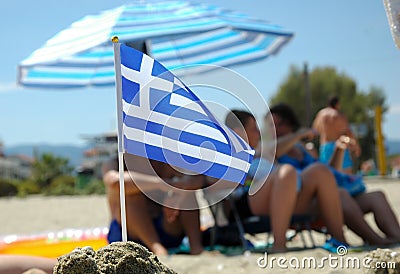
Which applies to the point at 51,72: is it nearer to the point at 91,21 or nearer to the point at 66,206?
the point at 91,21

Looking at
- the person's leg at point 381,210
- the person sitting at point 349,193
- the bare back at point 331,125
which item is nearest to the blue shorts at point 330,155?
the bare back at point 331,125

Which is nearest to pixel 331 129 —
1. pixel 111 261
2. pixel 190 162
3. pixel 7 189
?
pixel 190 162

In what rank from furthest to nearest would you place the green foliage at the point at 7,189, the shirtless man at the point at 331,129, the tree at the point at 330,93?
the tree at the point at 330,93 → the green foliage at the point at 7,189 → the shirtless man at the point at 331,129

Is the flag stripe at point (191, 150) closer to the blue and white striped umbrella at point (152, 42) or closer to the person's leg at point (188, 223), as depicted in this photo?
the blue and white striped umbrella at point (152, 42)

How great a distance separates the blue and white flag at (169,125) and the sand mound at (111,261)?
569 mm

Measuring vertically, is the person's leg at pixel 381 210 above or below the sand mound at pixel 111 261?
below

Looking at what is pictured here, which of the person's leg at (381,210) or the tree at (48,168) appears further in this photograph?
the tree at (48,168)

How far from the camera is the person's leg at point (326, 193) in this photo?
4.44m

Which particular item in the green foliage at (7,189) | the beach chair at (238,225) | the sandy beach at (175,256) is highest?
the beach chair at (238,225)

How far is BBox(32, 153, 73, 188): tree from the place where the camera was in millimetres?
25580

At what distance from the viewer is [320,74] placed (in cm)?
4319
